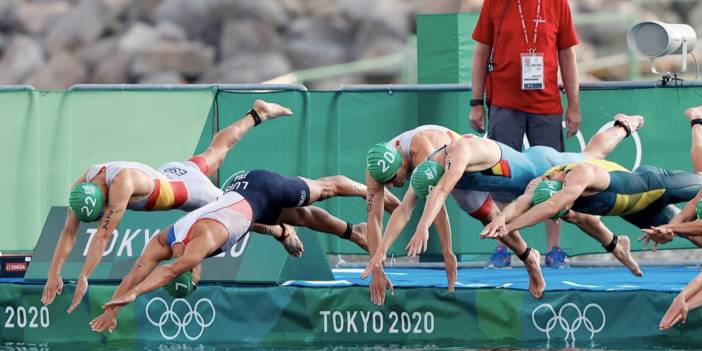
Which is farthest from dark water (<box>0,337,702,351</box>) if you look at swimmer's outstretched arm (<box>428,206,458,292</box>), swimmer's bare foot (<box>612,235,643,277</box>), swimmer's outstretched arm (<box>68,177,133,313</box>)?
swimmer's bare foot (<box>612,235,643,277</box>)

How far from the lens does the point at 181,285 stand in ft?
39.0

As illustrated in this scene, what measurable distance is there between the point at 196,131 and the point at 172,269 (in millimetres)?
2756

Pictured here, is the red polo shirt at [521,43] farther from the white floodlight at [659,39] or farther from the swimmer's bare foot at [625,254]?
Answer: the swimmer's bare foot at [625,254]

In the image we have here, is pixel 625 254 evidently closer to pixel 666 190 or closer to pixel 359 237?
pixel 666 190

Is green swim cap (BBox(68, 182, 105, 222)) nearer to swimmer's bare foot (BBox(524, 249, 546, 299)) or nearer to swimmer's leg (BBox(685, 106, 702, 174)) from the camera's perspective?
swimmer's bare foot (BBox(524, 249, 546, 299))

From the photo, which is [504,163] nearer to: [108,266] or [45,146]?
[108,266]

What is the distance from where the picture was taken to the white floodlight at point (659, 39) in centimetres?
1352

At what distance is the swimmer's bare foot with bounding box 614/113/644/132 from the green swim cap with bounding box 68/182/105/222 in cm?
386

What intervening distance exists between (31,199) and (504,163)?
411cm

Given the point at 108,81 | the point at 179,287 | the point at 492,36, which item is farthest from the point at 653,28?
the point at 108,81

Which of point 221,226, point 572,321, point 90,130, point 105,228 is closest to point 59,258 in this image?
point 105,228

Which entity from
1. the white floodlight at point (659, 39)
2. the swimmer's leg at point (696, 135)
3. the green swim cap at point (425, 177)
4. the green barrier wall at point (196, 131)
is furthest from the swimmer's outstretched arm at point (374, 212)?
the white floodlight at point (659, 39)

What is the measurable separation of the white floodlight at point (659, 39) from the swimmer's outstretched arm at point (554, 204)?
7.37 ft

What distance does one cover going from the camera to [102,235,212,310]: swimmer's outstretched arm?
1150 centimetres
